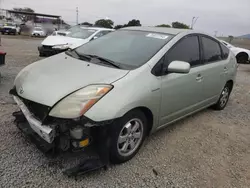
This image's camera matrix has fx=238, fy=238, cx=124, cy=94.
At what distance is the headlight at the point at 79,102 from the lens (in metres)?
2.18

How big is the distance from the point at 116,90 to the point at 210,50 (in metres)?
2.24

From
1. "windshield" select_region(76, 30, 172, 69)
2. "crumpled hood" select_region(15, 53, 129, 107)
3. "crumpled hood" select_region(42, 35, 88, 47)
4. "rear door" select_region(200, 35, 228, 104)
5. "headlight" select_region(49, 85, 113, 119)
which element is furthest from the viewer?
"crumpled hood" select_region(42, 35, 88, 47)

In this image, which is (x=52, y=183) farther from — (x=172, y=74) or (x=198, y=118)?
(x=198, y=118)

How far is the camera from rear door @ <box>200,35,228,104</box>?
3.72 m

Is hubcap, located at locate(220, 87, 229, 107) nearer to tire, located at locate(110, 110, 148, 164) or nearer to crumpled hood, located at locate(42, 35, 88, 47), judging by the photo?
tire, located at locate(110, 110, 148, 164)

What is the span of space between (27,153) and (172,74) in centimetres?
196

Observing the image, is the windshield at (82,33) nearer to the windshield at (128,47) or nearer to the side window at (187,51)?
the windshield at (128,47)

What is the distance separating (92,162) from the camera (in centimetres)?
235

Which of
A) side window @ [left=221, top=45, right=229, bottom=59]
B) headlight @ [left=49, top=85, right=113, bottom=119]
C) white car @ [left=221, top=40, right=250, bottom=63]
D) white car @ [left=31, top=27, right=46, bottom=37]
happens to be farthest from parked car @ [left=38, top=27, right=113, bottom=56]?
white car @ [left=31, top=27, right=46, bottom=37]

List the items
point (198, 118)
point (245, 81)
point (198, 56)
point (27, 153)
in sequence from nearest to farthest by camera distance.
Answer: point (27, 153) → point (198, 56) → point (198, 118) → point (245, 81)

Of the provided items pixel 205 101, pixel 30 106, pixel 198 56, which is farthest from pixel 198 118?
pixel 30 106

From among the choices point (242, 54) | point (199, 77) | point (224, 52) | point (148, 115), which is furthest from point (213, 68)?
point (242, 54)

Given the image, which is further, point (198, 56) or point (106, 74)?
point (198, 56)

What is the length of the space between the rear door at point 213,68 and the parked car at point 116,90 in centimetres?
2
